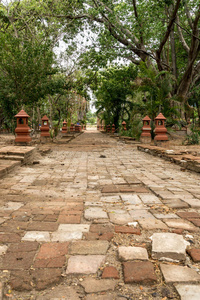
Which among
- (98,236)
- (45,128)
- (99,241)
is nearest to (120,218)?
(98,236)

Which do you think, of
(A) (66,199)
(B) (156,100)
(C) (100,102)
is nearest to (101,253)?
(A) (66,199)

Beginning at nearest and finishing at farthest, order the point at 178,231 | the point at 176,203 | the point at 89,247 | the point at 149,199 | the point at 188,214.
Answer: the point at 89,247
the point at 178,231
the point at 188,214
the point at 176,203
the point at 149,199

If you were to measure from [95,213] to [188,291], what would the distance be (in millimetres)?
1504

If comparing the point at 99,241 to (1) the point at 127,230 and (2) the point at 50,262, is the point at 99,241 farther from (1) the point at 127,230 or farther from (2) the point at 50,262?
(2) the point at 50,262

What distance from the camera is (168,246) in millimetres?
2049

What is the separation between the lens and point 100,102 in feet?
77.7

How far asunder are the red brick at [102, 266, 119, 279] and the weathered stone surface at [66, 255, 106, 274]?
0.07 metres

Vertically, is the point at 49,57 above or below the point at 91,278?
above

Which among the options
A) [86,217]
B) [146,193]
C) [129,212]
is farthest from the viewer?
[146,193]

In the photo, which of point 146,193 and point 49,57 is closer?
point 146,193

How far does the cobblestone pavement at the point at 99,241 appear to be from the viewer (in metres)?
1.60

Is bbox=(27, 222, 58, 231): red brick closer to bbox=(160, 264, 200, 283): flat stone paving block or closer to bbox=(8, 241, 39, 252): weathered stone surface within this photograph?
bbox=(8, 241, 39, 252): weathered stone surface

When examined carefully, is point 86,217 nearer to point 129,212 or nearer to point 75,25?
point 129,212

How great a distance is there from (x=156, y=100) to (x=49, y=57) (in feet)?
18.9
